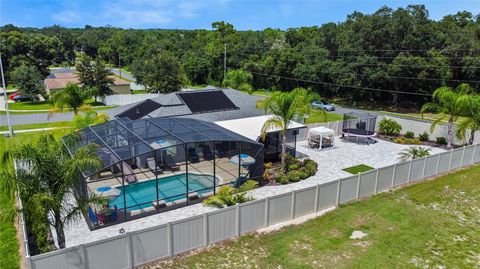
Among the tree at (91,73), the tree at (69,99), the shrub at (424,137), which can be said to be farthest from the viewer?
the tree at (91,73)

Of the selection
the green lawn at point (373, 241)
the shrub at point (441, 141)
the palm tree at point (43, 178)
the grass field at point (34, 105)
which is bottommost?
the green lawn at point (373, 241)

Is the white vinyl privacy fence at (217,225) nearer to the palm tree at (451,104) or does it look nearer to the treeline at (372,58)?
the palm tree at (451,104)

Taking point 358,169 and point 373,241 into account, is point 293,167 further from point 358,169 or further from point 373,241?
point 373,241

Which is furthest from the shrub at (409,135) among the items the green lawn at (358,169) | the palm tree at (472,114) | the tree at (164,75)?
the tree at (164,75)

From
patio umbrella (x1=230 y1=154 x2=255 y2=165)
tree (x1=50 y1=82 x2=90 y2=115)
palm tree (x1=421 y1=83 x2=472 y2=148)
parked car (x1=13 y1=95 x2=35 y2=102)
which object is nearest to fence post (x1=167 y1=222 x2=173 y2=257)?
patio umbrella (x1=230 y1=154 x2=255 y2=165)

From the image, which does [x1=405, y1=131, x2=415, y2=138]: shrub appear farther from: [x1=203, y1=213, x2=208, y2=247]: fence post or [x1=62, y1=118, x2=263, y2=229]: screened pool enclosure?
[x1=203, y1=213, x2=208, y2=247]: fence post

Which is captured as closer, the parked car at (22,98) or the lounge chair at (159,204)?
the lounge chair at (159,204)
